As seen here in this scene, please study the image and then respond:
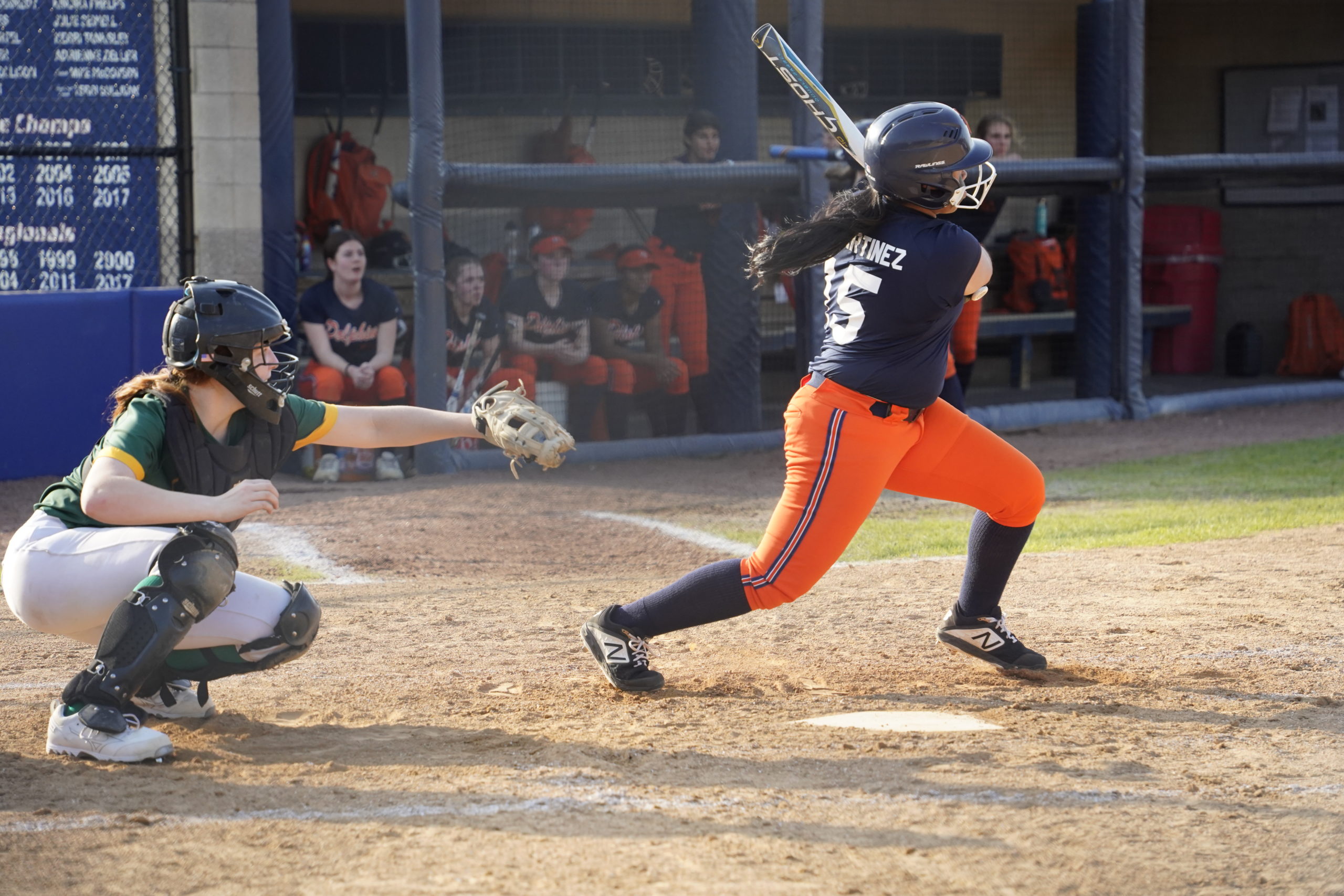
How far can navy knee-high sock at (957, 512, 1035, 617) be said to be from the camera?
3.97m

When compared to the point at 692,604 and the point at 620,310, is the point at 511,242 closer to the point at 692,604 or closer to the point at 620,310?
the point at 620,310

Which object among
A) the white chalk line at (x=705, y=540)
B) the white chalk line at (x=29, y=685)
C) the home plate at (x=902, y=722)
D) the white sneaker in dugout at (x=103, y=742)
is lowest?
the home plate at (x=902, y=722)

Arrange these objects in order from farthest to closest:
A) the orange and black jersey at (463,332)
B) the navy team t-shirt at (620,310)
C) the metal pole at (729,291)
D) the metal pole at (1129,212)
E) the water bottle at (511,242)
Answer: the metal pole at (1129,212) < the water bottle at (511,242) < the metal pole at (729,291) < the navy team t-shirt at (620,310) < the orange and black jersey at (463,332)

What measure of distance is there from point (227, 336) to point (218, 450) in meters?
0.28

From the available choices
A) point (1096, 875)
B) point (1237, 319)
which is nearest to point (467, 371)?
point (1096, 875)

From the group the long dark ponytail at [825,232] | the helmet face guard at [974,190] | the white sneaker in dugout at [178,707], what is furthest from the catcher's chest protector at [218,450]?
the helmet face guard at [974,190]

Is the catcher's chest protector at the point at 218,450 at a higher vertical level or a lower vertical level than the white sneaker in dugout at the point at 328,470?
higher

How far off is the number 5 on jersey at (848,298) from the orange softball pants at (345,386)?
440cm

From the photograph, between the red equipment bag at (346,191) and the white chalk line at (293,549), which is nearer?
the white chalk line at (293,549)

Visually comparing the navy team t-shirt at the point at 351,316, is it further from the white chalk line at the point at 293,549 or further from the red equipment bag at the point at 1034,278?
the red equipment bag at the point at 1034,278

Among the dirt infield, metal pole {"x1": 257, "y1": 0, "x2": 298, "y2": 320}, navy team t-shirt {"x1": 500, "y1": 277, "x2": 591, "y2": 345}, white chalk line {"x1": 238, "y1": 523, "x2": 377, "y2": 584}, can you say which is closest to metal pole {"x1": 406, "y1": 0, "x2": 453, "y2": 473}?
navy team t-shirt {"x1": 500, "y1": 277, "x2": 591, "y2": 345}

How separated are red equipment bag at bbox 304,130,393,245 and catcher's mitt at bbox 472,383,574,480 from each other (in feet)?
22.5

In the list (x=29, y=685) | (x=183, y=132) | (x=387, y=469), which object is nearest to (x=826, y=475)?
(x=29, y=685)

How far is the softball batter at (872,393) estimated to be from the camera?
3559mm
